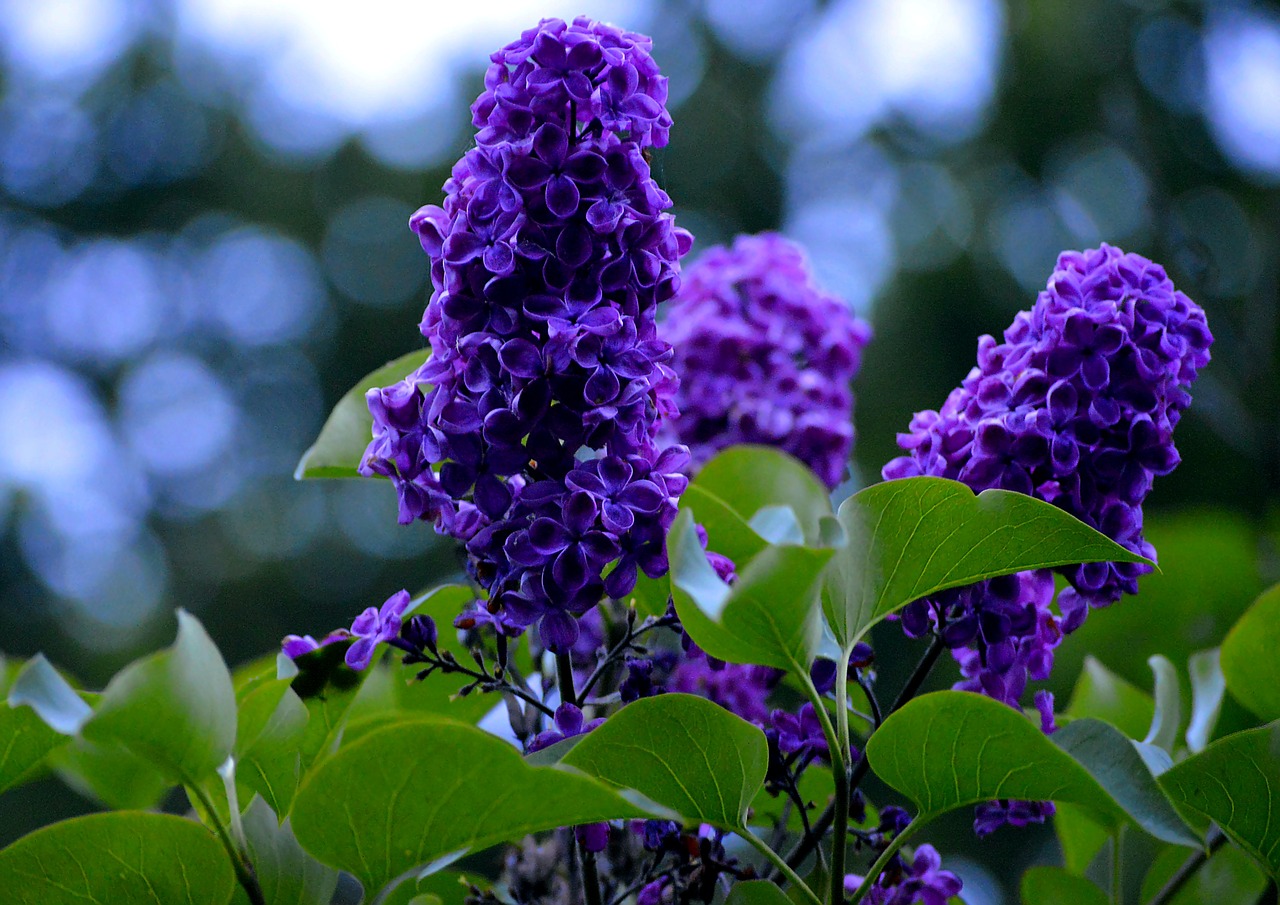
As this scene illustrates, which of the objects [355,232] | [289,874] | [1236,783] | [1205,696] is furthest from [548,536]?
[355,232]

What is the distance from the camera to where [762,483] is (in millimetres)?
599

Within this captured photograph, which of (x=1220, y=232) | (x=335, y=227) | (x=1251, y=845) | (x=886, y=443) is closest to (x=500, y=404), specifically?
(x=1251, y=845)

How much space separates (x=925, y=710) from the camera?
1.45 feet

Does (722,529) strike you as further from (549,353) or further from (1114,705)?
(1114,705)

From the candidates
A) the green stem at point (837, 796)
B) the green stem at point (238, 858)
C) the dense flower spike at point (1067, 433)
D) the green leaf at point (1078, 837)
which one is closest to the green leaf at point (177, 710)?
the green stem at point (238, 858)

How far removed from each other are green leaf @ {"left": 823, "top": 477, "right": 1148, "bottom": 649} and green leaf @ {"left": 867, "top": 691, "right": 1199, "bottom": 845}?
66 mm

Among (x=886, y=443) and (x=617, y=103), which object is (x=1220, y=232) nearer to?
(x=886, y=443)

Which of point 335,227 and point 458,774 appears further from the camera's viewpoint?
point 335,227

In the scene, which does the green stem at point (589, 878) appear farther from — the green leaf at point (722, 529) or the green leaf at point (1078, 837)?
the green leaf at point (1078, 837)

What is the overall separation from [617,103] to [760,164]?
7.10m

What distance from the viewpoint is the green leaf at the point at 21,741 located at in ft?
1.61

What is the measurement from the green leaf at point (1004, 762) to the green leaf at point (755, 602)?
2.1 inches

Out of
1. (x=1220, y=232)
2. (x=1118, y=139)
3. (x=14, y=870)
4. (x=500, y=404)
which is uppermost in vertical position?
(x=1118, y=139)

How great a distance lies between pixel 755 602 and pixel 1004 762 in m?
0.12
